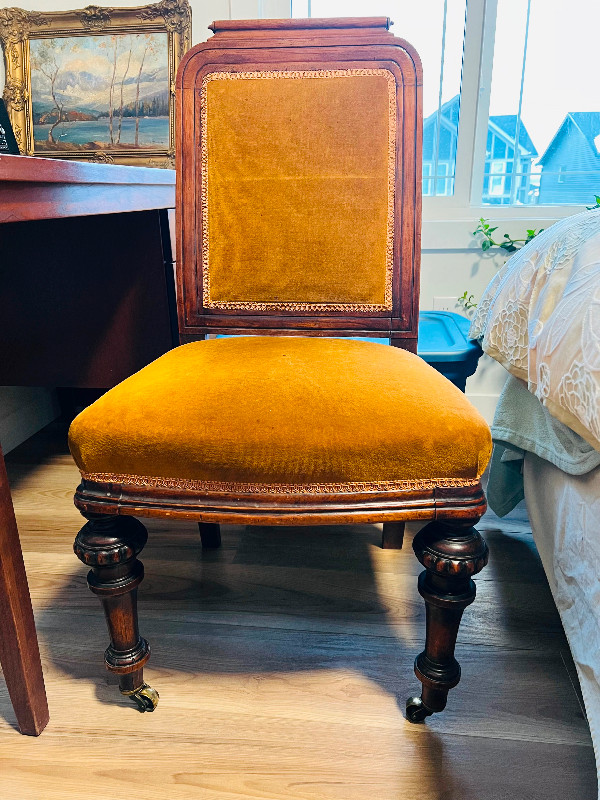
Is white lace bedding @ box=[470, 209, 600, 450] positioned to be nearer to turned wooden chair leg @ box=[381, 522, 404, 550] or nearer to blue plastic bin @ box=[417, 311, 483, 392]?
blue plastic bin @ box=[417, 311, 483, 392]

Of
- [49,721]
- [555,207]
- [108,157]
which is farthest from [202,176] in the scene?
[555,207]

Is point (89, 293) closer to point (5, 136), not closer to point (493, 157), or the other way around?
point (5, 136)

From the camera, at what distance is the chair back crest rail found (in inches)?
42.4

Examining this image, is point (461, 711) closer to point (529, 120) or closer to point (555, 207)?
point (555, 207)

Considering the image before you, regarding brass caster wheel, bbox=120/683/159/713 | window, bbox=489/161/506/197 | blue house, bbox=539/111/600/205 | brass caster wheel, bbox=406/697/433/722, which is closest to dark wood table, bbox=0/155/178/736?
brass caster wheel, bbox=120/683/159/713

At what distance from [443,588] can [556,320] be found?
43cm

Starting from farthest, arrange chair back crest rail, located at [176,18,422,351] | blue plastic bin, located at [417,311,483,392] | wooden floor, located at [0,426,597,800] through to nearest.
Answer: blue plastic bin, located at [417,311,483,392]
chair back crest rail, located at [176,18,422,351]
wooden floor, located at [0,426,597,800]

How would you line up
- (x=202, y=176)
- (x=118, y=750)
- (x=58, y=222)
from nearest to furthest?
1. (x=118, y=750)
2. (x=202, y=176)
3. (x=58, y=222)

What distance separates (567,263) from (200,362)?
621 mm

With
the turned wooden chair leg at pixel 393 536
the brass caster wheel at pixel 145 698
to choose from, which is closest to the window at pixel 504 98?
the turned wooden chair leg at pixel 393 536

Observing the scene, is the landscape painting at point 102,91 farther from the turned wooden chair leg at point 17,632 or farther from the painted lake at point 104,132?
the turned wooden chair leg at point 17,632

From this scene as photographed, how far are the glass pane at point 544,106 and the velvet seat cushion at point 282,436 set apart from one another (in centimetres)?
165

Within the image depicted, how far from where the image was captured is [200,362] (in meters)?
0.94

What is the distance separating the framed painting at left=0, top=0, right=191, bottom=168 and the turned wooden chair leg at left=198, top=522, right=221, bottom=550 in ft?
4.22
